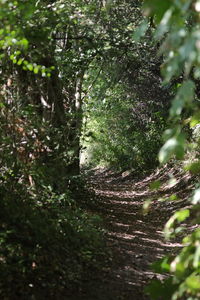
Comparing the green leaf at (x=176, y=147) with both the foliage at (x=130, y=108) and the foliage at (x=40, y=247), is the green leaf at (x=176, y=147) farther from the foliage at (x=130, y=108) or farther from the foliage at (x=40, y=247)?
the foliage at (x=130, y=108)

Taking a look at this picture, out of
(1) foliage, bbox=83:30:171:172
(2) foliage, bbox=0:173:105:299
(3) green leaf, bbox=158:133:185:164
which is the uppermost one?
(1) foliage, bbox=83:30:171:172

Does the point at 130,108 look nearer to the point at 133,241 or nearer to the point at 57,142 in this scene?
the point at 133,241

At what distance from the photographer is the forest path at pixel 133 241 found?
5137mm

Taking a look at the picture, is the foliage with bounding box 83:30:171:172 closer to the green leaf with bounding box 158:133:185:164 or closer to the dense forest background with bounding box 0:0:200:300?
the dense forest background with bounding box 0:0:200:300

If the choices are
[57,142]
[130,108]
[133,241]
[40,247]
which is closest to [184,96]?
[40,247]

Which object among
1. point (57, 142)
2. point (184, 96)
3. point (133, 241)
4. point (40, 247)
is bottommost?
point (184, 96)

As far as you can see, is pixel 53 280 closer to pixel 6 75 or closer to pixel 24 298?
pixel 24 298

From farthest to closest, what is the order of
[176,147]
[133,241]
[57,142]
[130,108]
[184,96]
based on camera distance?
[130,108] → [133,241] → [57,142] → [176,147] → [184,96]

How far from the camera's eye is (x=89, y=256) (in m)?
5.61

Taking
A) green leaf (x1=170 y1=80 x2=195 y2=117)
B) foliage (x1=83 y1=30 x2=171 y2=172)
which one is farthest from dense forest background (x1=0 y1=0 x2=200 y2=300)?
foliage (x1=83 y1=30 x2=171 y2=172)

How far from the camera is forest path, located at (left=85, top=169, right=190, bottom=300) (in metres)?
5.14

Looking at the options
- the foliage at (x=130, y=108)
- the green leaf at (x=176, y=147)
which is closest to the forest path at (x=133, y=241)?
the green leaf at (x=176, y=147)

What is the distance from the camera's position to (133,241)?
7.51 m

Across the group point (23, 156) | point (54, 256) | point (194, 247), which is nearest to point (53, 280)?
point (54, 256)
